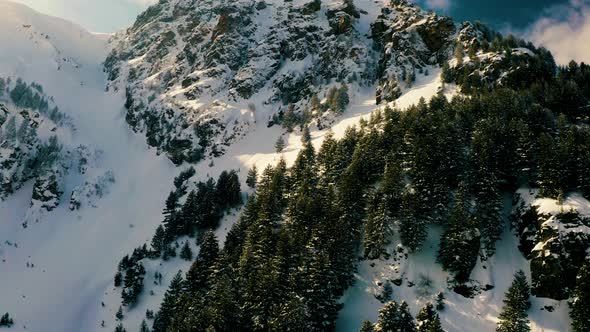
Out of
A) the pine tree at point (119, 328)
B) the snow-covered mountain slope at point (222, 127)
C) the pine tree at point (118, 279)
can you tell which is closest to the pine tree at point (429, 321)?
the snow-covered mountain slope at point (222, 127)

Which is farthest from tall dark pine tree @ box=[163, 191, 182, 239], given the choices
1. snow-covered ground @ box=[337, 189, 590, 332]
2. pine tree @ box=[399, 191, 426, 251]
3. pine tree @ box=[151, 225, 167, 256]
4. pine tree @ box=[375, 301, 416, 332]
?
pine tree @ box=[375, 301, 416, 332]

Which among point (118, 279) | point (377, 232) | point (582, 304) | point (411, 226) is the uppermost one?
point (582, 304)

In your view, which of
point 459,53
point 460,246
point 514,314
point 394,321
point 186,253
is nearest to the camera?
point 394,321

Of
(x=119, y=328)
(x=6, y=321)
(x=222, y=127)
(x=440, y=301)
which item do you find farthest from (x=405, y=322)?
(x=222, y=127)

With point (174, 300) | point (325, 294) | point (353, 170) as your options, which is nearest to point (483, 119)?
point (353, 170)

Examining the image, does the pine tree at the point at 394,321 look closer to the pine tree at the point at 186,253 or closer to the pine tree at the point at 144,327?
the pine tree at the point at 144,327

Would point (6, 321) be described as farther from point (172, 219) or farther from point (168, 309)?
point (168, 309)

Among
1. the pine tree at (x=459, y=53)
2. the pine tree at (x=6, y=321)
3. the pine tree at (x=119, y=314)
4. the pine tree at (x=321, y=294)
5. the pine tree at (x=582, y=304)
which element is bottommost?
the pine tree at (x=6, y=321)

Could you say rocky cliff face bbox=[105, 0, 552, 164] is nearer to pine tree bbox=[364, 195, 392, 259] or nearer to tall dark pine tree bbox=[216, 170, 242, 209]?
tall dark pine tree bbox=[216, 170, 242, 209]
